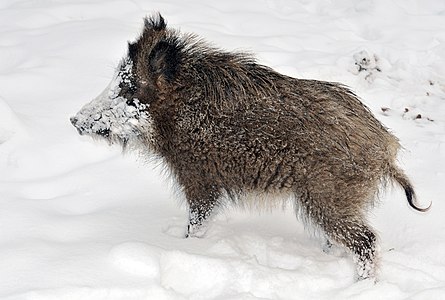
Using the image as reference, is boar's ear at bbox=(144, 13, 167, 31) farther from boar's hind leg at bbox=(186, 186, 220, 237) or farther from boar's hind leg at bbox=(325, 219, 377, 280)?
boar's hind leg at bbox=(325, 219, 377, 280)

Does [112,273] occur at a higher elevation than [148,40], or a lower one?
lower

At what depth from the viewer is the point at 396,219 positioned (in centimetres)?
424

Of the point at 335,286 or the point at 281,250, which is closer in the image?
the point at 335,286

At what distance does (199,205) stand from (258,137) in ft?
2.02

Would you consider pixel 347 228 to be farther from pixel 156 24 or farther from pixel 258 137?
pixel 156 24

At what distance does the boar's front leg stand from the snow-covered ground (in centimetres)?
9

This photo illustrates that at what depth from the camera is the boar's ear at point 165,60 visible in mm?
3711

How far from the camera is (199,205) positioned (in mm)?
3920

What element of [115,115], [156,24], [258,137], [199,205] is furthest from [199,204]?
[156,24]

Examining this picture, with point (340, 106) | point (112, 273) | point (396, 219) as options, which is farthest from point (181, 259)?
point (396, 219)

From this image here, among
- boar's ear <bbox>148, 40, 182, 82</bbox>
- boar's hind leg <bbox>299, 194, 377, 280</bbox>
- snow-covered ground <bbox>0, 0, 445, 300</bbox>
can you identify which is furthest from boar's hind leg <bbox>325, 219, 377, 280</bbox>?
boar's ear <bbox>148, 40, 182, 82</bbox>

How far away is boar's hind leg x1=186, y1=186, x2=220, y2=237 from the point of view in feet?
12.8

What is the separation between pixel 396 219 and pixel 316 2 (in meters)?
4.21

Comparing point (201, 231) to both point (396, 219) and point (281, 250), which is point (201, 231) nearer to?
point (281, 250)
